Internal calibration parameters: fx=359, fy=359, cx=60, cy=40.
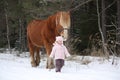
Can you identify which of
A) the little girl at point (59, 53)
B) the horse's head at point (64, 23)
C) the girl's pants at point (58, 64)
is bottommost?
the girl's pants at point (58, 64)

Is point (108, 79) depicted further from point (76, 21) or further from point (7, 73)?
point (76, 21)

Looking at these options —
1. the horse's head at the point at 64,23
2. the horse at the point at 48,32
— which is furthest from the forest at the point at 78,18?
the horse's head at the point at 64,23

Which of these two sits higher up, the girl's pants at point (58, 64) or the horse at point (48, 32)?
the horse at point (48, 32)

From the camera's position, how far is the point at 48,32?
10867 millimetres

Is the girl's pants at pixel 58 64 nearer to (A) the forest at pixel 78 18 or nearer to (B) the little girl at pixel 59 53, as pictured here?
(B) the little girl at pixel 59 53

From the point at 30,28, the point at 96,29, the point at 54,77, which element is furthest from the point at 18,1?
the point at 54,77

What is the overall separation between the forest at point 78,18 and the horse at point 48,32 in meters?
3.36

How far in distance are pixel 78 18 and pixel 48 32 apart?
11.8m

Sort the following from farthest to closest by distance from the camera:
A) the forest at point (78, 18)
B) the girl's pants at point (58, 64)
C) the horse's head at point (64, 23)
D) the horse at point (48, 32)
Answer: the forest at point (78, 18) < the horse at point (48, 32) < the horse's head at point (64, 23) < the girl's pants at point (58, 64)

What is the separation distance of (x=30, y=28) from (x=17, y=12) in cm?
1171

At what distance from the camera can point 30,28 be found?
12445 mm

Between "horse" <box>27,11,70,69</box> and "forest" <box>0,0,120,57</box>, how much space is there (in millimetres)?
3360

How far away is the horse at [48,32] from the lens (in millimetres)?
9992

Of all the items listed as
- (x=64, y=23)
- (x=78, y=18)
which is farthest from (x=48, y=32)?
(x=78, y=18)
